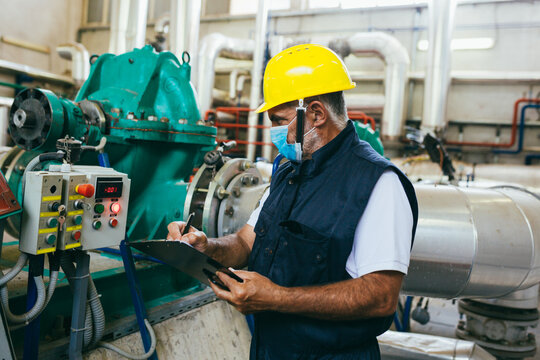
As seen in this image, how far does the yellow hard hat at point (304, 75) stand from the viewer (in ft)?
3.65

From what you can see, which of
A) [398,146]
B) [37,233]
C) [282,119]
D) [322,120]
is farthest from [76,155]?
[398,146]

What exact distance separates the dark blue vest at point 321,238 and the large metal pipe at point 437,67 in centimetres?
501

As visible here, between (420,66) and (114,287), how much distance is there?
6363 mm

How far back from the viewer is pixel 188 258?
1118 mm

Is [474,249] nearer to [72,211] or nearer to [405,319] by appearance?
[72,211]

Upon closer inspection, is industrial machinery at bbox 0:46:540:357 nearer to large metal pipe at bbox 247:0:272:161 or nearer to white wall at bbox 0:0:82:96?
large metal pipe at bbox 247:0:272:161

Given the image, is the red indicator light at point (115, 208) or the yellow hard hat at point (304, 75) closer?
the yellow hard hat at point (304, 75)

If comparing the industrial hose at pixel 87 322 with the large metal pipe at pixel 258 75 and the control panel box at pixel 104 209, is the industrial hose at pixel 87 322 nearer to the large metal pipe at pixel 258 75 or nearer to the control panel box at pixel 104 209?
the control panel box at pixel 104 209

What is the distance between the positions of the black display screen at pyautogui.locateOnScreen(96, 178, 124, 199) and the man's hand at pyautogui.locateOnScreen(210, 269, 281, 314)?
748 mm

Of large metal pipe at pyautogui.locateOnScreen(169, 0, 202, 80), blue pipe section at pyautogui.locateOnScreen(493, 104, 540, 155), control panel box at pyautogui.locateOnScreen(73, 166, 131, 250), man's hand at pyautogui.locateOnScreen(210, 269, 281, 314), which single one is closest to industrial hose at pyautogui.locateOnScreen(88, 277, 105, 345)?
control panel box at pyautogui.locateOnScreen(73, 166, 131, 250)

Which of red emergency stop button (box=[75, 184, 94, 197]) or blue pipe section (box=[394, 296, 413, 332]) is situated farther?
blue pipe section (box=[394, 296, 413, 332])

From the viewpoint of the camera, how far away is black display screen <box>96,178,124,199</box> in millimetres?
1513

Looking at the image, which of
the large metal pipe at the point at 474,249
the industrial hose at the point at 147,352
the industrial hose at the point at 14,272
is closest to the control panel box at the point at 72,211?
the industrial hose at the point at 14,272

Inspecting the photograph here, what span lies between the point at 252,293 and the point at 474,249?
1234 mm
